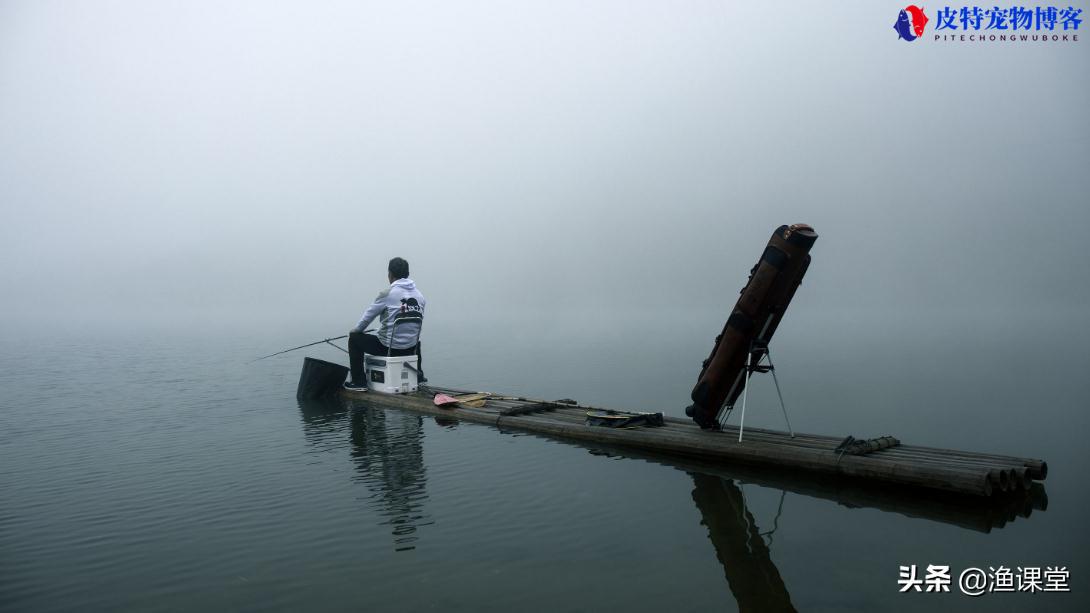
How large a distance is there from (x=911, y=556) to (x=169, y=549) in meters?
6.83

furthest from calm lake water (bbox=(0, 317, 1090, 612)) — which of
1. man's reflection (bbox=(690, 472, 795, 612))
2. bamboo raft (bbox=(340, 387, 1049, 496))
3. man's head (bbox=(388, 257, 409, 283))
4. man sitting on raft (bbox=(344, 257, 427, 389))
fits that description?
man's head (bbox=(388, 257, 409, 283))

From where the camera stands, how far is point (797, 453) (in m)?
7.77

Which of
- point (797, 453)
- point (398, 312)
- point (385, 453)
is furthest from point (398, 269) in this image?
point (797, 453)

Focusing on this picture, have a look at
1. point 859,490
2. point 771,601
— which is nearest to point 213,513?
point 771,601

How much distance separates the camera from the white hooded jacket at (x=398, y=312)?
42.7 feet

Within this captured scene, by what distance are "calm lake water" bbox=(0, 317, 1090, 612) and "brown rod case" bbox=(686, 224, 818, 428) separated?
3.98 ft

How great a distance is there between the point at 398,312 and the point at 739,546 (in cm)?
868

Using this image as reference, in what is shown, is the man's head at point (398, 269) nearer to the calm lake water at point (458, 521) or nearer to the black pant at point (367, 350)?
the black pant at point (367, 350)

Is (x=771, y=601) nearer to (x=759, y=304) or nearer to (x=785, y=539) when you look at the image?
(x=785, y=539)

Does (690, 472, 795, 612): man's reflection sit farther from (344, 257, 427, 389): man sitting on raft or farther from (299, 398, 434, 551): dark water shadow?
(344, 257, 427, 389): man sitting on raft

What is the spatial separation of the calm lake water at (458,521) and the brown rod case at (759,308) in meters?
1.21

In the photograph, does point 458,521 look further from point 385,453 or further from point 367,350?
point 367,350

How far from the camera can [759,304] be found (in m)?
8.03

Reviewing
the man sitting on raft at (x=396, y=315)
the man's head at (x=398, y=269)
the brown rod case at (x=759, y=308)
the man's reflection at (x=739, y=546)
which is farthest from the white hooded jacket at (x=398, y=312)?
the man's reflection at (x=739, y=546)
